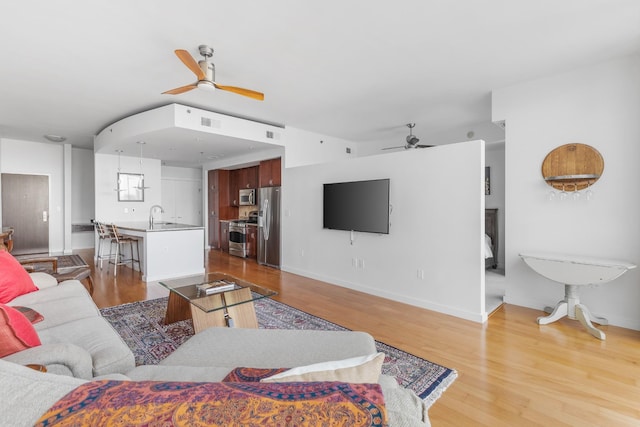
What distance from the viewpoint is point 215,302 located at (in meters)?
2.76

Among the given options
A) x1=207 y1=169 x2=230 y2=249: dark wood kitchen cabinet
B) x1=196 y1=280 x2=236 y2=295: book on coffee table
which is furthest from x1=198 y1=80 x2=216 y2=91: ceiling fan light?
x1=207 y1=169 x2=230 y2=249: dark wood kitchen cabinet

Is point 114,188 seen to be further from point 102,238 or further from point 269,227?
→ point 269,227

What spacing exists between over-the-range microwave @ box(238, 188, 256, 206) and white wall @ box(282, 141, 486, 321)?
2.98 meters

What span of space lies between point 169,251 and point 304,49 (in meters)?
3.94

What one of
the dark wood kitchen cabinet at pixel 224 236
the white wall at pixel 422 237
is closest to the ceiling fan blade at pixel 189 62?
the white wall at pixel 422 237

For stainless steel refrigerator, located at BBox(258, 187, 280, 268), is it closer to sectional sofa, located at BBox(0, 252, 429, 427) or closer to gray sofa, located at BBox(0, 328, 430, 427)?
gray sofa, located at BBox(0, 328, 430, 427)

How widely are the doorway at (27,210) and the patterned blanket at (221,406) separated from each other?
348 inches

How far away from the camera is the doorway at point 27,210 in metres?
7.01

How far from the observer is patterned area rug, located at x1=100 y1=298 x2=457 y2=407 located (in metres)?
2.25

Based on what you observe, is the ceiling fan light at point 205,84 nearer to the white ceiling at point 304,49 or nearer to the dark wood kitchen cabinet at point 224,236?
the white ceiling at point 304,49

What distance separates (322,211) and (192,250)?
240 centimetres

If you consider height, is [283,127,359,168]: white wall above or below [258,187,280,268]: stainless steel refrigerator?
above

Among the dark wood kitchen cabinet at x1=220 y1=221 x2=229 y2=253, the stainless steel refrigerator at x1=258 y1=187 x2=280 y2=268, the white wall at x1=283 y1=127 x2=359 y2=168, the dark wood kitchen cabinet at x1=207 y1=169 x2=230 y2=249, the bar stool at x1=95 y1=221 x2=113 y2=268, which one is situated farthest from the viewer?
the dark wood kitchen cabinet at x1=207 y1=169 x2=230 y2=249

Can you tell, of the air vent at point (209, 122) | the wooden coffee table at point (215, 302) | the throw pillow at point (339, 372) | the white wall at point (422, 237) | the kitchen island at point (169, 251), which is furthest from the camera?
the kitchen island at point (169, 251)
